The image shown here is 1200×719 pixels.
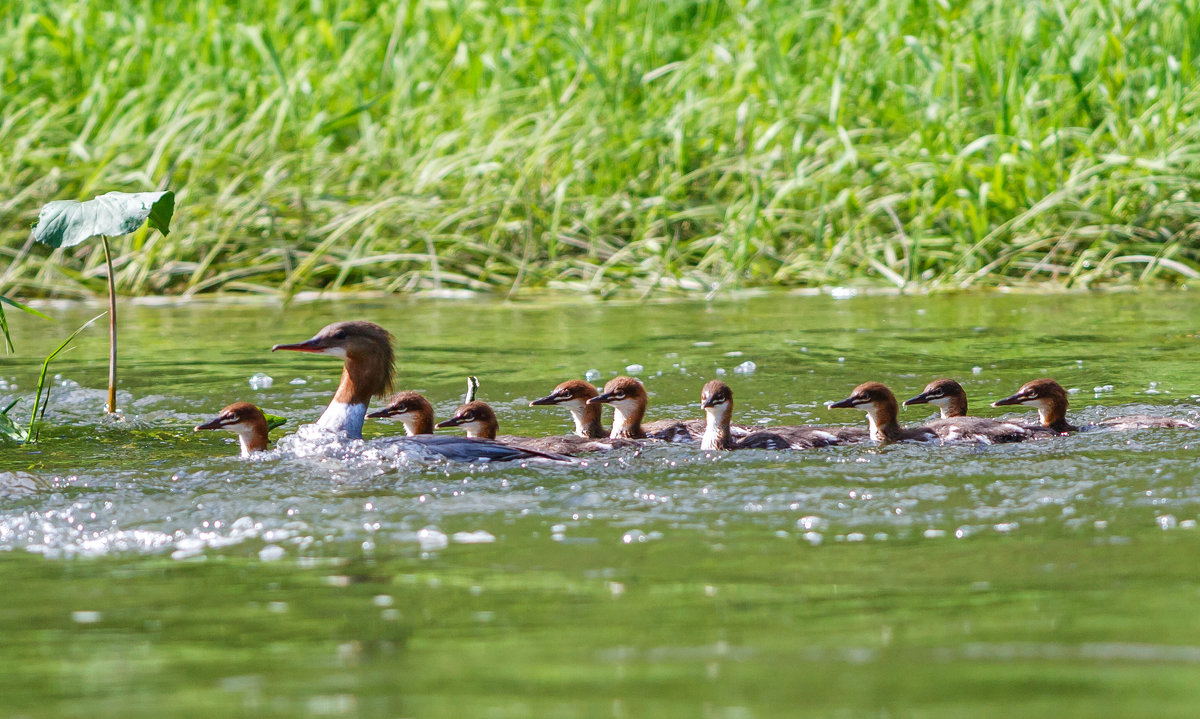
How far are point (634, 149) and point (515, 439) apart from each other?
17.7ft

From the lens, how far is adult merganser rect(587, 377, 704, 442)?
5.73 m

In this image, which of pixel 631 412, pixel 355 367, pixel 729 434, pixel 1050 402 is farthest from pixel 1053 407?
pixel 355 367

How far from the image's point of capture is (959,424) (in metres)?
5.42

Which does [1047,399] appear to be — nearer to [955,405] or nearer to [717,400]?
[955,405]

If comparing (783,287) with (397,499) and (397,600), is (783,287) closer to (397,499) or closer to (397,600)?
(397,499)

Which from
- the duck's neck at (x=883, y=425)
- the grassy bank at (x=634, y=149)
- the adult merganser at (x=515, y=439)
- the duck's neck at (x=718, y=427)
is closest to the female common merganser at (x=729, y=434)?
the duck's neck at (x=718, y=427)

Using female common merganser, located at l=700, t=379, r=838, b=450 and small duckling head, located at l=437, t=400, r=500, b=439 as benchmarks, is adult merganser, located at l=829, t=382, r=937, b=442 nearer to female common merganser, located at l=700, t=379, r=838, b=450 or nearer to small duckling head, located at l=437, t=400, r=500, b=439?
female common merganser, located at l=700, t=379, r=838, b=450

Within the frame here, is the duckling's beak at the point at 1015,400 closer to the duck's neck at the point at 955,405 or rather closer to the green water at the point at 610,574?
the duck's neck at the point at 955,405

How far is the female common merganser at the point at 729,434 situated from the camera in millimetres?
5344

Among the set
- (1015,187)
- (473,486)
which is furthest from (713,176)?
(473,486)

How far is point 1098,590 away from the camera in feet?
10.4

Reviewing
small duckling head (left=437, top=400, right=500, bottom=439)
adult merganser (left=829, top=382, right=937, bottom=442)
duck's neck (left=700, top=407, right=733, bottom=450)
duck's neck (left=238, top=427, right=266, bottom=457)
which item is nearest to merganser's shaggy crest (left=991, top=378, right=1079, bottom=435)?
adult merganser (left=829, top=382, right=937, bottom=442)

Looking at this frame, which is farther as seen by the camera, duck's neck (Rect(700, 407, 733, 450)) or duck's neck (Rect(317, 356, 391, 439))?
duck's neck (Rect(317, 356, 391, 439))

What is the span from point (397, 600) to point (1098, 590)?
143 cm
